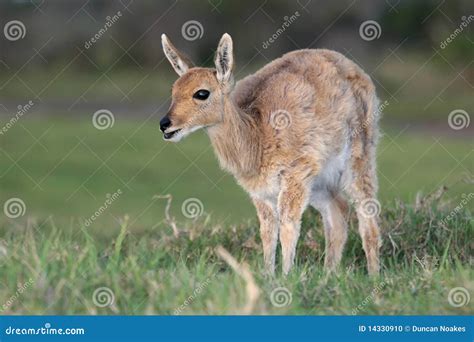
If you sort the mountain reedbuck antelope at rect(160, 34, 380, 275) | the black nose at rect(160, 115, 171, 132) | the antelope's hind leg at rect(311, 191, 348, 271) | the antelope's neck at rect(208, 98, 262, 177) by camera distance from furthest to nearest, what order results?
the antelope's hind leg at rect(311, 191, 348, 271) < the antelope's neck at rect(208, 98, 262, 177) < the mountain reedbuck antelope at rect(160, 34, 380, 275) < the black nose at rect(160, 115, 171, 132)

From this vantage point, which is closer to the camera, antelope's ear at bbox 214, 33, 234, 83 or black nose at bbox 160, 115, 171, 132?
black nose at bbox 160, 115, 171, 132

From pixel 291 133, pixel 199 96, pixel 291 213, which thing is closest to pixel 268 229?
pixel 291 213

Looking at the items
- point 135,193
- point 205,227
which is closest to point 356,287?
point 205,227

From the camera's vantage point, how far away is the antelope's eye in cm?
830

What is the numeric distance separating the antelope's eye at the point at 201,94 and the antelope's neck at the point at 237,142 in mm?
345

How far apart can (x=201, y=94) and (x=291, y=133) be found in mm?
995

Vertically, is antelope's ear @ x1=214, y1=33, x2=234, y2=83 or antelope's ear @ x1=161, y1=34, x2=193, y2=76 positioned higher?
antelope's ear @ x1=214, y1=33, x2=234, y2=83

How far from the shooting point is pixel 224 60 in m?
8.40

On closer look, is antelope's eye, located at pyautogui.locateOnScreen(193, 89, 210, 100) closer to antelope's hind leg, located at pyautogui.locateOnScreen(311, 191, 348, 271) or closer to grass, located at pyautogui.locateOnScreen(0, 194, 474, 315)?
grass, located at pyautogui.locateOnScreen(0, 194, 474, 315)

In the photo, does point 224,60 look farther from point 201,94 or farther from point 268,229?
point 268,229

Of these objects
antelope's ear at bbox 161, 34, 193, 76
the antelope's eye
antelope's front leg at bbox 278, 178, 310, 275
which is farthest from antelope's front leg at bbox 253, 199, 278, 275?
antelope's ear at bbox 161, 34, 193, 76

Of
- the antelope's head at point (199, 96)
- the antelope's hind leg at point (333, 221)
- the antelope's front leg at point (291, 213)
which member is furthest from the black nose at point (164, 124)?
→ the antelope's hind leg at point (333, 221)

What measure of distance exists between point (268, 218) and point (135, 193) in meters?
8.84

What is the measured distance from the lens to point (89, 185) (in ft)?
61.6
